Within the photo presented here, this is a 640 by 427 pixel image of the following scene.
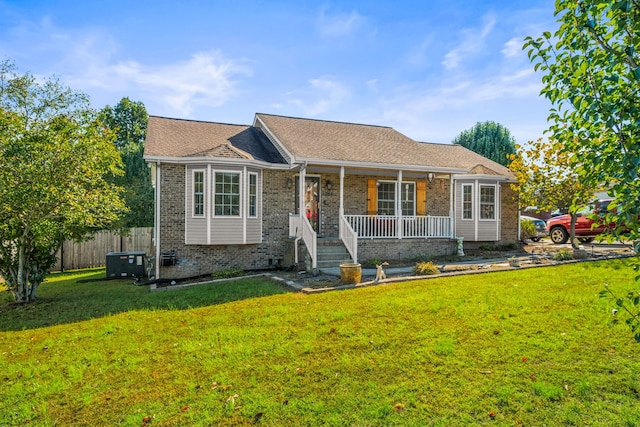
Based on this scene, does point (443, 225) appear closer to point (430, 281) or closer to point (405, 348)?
point (430, 281)

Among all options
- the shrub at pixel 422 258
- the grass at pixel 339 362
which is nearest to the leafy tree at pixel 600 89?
the grass at pixel 339 362

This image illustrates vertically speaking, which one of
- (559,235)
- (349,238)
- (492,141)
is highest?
(492,141)

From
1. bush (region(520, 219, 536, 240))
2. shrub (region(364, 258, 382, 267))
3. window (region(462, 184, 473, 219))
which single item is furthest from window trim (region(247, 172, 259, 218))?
bush (region(520, 219, 536, 240))

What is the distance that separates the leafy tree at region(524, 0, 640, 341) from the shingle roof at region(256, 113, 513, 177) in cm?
978

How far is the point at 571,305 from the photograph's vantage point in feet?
20.5

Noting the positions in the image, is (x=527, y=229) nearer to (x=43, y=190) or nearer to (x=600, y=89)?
(x=600, y=89)

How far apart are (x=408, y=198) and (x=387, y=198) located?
1.01 metres

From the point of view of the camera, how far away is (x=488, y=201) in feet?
51.3

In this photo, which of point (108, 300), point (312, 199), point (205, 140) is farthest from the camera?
point (312, 199)

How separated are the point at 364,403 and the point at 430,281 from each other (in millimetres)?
5701

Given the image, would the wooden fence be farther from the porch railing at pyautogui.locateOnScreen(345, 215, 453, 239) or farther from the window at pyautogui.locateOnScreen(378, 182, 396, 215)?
the window at pyautogui.locateOnScreen(378, 182, 396, 215)

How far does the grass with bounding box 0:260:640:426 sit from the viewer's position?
3.64 metres

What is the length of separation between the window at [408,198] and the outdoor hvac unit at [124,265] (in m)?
10.6

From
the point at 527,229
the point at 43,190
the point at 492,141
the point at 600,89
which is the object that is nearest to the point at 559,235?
the point at 527,229
